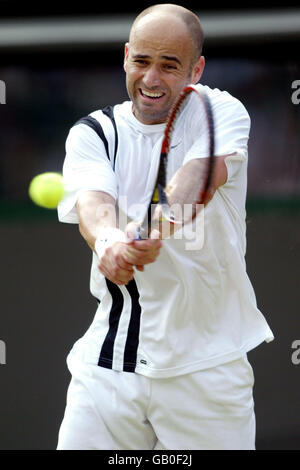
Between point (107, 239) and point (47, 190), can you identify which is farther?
point (47, 190)

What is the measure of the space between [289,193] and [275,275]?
0.42m

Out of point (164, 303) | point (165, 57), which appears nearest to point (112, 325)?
point (164, 303)

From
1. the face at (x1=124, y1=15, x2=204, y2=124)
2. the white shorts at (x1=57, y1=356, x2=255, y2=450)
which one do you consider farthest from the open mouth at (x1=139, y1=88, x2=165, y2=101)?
the white shorts at (x1=57, y1=356, x2=255, y2=450)

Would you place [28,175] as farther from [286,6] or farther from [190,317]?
[190,317]

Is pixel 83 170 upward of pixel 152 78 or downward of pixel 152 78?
downward

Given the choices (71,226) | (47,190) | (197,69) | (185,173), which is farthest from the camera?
(71,226)

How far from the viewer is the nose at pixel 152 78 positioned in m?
2.76

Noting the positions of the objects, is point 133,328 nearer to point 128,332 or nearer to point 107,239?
point 128,332

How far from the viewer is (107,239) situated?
2.44 meters

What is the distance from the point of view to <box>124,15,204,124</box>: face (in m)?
2.76

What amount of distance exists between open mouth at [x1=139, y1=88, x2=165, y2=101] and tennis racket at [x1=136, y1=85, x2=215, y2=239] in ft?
0.41

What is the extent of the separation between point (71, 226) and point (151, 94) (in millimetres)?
1899

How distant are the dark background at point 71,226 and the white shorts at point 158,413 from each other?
185 cm

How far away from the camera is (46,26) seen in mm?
4555
